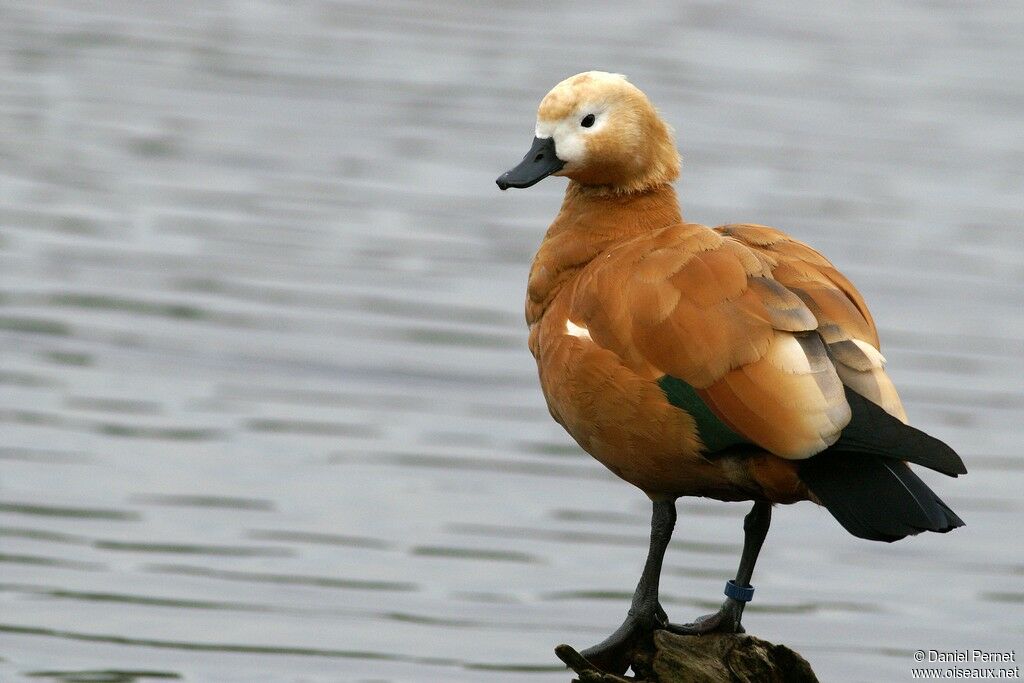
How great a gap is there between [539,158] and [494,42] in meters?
13.2

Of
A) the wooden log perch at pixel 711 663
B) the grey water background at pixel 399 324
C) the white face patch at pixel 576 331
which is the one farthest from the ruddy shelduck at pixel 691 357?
the grey water background at pixel 399 324

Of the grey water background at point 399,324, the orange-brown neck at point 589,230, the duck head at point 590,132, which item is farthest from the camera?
the grey water background at point 399,324

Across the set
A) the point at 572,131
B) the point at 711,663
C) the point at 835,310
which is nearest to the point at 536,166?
the point at 572,131

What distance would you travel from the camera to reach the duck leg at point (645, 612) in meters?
6.30

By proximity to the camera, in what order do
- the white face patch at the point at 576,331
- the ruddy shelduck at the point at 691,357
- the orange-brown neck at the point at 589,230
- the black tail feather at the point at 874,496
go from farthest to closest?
the orange-brown neck at the point at 589,230 < the white face patch at the point at 576,331 < the ruddy shelduck at the point at 691,357 < the black tail feather at the point at 874,496

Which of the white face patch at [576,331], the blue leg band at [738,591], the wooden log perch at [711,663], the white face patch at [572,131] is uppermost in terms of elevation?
the white face patch at [572,131]

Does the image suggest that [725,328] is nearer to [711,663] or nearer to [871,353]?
[871,353]

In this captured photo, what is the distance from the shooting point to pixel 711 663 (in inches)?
238

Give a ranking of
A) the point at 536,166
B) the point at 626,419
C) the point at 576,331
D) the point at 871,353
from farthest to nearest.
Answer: the point at 536,166 → the point at 576,331 → the point at 626,419 → the point at 871,353

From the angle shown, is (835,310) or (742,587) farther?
(742,587)

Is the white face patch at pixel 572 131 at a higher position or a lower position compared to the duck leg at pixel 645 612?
higher

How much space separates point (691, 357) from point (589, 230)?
3.08 ft

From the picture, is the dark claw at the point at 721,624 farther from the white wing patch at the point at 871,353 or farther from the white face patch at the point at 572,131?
the white face patch at the point at 572,131

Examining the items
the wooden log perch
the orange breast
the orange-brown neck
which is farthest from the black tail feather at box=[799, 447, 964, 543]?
the orange-brown neck
